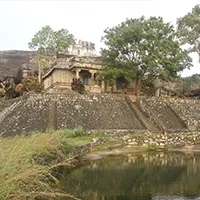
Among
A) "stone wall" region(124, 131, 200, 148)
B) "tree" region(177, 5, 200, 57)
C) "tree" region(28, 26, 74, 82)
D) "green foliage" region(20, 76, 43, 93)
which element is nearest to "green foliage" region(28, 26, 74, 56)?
"tree" region(28, 26, 74, 82)

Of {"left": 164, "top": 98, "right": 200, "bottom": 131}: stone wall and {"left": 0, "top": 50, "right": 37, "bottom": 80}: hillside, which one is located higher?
{"left": 0, "top": 50, "right": 37, "bottom": 80}: hillside

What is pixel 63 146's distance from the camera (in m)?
13.6

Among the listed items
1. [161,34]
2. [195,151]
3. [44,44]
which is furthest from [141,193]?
[44,44]

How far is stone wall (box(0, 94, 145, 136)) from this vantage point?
22047 mm

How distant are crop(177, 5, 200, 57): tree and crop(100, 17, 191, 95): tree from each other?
6.37 metres

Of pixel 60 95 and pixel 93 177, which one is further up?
pixel 60 95

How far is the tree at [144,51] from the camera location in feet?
92.9

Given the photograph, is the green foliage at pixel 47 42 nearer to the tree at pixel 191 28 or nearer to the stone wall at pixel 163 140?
the tree at pixel 191 28

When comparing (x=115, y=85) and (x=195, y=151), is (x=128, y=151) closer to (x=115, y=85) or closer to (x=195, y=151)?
(x=195, y=151)

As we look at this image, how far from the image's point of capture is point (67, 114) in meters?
24.0

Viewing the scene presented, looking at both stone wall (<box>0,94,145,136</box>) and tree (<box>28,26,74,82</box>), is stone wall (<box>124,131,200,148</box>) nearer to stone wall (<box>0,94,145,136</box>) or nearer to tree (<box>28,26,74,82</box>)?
stone wall (<box>0,94,145,136</box>)

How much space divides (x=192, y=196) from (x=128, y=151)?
34.4ft

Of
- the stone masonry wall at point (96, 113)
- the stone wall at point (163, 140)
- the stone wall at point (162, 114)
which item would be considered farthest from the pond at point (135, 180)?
the stone wall at point (162, 114)

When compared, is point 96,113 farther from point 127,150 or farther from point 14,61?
point 14,61
